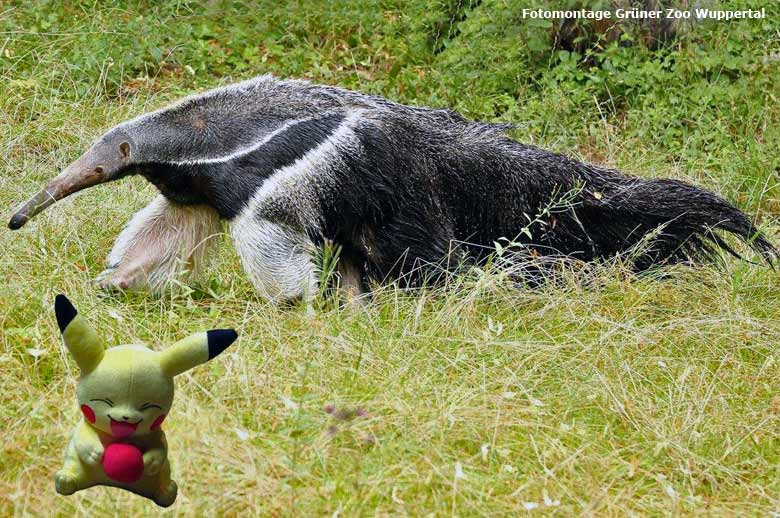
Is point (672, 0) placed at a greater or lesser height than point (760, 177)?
greater

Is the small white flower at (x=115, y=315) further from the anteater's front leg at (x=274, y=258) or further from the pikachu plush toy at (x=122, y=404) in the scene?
the pikachu plush toy at (x=122, y=404)

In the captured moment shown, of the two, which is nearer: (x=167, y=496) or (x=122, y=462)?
(x=122, y=462)

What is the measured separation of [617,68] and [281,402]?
18.4 ft

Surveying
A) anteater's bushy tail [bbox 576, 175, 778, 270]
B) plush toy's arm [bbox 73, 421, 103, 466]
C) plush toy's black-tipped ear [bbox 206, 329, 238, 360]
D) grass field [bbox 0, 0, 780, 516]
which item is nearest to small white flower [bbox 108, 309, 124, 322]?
grass field [bbox 0, 0, 780, 516]

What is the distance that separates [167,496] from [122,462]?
0.20 metres

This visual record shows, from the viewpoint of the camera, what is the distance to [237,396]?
4422 millimetres

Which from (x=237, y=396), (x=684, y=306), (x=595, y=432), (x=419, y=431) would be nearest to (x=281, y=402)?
(x=237, y=396)

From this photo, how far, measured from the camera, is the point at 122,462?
3.47 meters

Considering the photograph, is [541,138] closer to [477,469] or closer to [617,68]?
[617,68]

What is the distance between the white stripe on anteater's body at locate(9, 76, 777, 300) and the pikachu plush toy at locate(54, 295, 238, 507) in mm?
2349

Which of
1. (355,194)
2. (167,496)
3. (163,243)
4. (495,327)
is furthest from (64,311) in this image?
(163,243)

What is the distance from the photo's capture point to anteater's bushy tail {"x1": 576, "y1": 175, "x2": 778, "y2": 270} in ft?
21.4

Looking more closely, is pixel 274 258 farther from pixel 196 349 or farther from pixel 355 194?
pixel 196 349

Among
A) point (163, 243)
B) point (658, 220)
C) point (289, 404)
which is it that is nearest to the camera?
point (289, 404)
